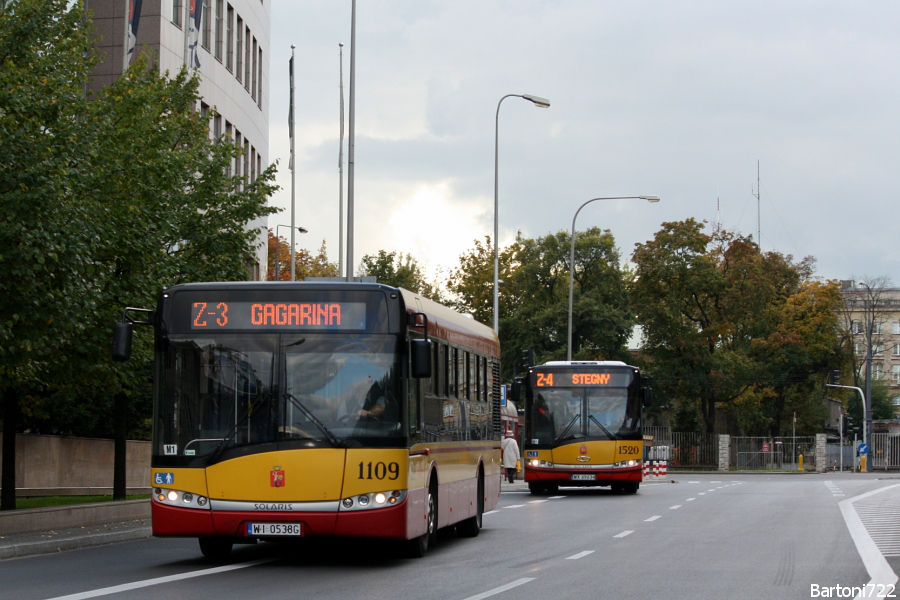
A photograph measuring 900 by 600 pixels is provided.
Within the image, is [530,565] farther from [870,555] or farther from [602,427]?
[602,427]

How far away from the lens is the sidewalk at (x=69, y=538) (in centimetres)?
1552

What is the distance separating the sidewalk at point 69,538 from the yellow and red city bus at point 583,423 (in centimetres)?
1259

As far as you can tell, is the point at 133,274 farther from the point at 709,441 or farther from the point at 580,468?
the point at 709,441

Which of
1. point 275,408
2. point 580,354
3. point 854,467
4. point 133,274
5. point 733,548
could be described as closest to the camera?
point 275,408

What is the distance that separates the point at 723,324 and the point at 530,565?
6124cm

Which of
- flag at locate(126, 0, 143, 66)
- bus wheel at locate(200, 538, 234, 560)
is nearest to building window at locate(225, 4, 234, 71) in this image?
flag at locate(126, 0, 143, 66)

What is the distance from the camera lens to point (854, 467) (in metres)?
78.3

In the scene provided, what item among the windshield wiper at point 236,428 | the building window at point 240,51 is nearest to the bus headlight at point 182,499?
the windshield wiper at point 236,428

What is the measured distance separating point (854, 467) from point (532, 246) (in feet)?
76.5

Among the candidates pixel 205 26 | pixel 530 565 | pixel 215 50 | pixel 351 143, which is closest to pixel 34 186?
pixel 530 565

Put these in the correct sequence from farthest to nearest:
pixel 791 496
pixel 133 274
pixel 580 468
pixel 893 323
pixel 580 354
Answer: pixel 893 323
pixel 580 354
pixel 791 496
pixel 580 468
pixel 133 274

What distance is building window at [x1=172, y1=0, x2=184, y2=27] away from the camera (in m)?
43.1

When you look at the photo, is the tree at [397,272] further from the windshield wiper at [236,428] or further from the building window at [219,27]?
the windshield wiper at [236,428]

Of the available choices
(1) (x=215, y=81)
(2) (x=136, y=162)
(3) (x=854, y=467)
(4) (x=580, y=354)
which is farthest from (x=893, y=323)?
(2) (x=136, y=162)
